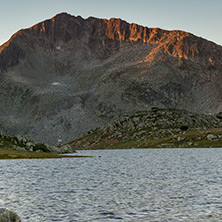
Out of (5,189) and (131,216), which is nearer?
(131,216)

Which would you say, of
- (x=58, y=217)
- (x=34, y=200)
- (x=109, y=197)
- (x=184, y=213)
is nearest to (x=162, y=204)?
(x=184, y=213)

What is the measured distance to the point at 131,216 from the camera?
2944 cm

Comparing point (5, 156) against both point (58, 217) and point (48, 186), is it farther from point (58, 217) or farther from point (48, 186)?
point (58, 217)

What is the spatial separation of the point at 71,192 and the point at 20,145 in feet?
459

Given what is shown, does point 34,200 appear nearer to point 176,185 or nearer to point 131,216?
point 131,216

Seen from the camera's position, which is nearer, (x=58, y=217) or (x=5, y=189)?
(x=58, y=217)

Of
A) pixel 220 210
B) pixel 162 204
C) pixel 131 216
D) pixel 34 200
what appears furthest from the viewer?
pixel 34 200

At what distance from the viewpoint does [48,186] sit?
5388 cm

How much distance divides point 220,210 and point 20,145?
159 meters

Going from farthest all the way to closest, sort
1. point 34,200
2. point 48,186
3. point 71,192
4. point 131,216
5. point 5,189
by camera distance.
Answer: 1. point 48,186
2. point 5,189
3. point 71,192
4. point 34,200
5. point 131,216

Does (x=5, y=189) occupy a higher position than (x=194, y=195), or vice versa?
(x=194, y=195)

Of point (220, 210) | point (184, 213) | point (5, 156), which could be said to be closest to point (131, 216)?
point (184, 213)

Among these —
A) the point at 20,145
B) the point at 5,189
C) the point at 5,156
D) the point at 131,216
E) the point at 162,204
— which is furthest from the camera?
the point at 20,145

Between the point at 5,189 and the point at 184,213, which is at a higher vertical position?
the point at 184,213
